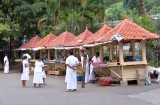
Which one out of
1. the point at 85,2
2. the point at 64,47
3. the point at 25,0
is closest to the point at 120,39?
the point at 64,47

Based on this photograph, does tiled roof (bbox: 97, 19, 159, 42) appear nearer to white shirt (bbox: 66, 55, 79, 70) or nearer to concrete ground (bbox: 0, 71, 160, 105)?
white shirt (bbox: 66, 55, 79, 70)

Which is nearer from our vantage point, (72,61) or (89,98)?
(89,98)

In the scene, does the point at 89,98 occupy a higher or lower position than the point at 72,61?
lower

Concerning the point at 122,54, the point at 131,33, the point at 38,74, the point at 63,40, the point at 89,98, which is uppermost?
the point at 63,40

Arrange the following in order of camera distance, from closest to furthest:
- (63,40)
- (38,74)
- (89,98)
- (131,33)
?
(89,98) < (38,74) < (131,33) < (63,40)

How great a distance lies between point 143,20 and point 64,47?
19.9ft

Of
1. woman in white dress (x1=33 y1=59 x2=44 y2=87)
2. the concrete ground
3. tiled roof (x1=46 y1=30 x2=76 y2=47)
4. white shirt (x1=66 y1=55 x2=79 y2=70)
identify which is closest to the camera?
the concrete ground

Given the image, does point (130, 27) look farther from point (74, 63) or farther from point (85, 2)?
point (85, 2)

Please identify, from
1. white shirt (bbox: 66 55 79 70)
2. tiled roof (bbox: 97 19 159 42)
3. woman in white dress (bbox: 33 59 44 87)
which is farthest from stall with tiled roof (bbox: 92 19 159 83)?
woman in white dress (bbox: 33 59 44 87)

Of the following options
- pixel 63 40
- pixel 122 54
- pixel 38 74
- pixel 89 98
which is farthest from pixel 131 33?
pixel 63 40

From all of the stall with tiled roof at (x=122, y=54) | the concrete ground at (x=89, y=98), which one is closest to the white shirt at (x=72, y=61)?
the concrete ground at (x=89, y=98)

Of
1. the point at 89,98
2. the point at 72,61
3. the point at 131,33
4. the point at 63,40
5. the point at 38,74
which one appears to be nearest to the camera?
the point at 89,98

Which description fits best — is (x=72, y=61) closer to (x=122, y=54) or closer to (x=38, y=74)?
(x=38, y=74)

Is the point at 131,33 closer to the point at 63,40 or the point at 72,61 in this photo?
the point at 72,61
